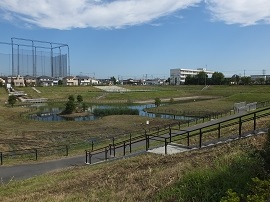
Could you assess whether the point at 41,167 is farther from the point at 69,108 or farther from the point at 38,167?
→ the point at 69,108

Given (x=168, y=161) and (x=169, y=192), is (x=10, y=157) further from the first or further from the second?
(x=169, y=192)

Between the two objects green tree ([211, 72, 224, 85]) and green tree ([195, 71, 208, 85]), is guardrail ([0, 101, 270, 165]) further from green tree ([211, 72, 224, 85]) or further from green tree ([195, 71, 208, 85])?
green tree ([195, 71, 208, 85])

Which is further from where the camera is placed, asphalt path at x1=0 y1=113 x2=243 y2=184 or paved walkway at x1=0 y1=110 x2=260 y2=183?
asphalt path at x1=0 y1=113 x2=243 y2=184

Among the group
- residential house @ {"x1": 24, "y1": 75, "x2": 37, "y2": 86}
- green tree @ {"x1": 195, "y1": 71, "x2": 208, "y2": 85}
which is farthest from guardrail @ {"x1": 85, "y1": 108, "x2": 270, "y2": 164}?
residential house @ {"x1": 24, "y1": 75, "x2": 37, "y2": 86}

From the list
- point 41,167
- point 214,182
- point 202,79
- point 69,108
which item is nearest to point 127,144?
point 41,167

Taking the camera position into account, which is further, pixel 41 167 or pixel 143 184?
pixel 41 167

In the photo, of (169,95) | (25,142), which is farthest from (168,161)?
(169,95)

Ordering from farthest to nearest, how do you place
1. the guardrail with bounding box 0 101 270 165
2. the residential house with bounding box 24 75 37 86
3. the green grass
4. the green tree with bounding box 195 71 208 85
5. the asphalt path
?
the residential house with bounding box 24 75 37 86, the green tree with bounding box 195 71 208 85, the asphalt path, the guardrail with bounding box 0 101 270 165, the green grass

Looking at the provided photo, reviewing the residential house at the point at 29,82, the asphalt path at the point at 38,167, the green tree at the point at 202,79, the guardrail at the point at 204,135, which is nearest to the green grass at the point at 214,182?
the guardrail at the point at 204,135

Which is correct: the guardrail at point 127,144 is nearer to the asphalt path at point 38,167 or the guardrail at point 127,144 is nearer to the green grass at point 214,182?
the asphalt path at point 38,167

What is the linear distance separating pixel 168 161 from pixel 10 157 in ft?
51.1

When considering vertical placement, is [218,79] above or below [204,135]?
above

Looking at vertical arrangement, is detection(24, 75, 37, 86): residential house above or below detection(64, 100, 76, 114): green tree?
above

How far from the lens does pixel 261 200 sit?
3803 mm
